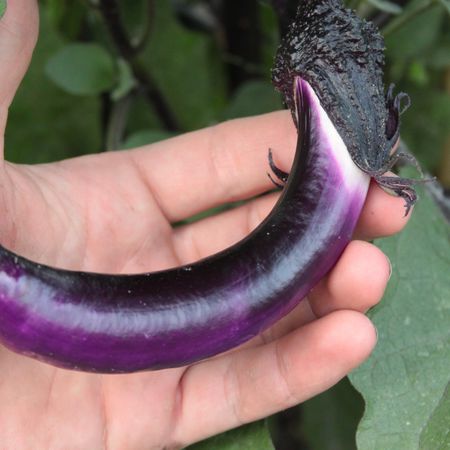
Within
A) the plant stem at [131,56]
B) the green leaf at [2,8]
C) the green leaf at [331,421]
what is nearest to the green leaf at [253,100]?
the plant stem at [131,56]

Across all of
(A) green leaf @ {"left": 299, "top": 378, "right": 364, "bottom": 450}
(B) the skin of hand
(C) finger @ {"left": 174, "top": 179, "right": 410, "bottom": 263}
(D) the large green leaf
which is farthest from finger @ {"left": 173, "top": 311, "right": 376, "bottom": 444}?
(D) the large green leaf

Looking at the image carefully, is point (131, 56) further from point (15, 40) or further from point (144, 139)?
point (15, 40)

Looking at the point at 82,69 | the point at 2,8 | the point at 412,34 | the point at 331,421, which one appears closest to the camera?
the point at 2,8

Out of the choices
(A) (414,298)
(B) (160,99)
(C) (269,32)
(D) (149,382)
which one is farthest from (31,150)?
(A) (414,298)

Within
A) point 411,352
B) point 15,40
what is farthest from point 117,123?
point 411,352

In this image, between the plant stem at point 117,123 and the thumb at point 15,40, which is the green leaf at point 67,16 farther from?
the thumb at point 15,40

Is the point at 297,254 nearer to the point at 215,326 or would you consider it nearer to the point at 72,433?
the point at 215,326
